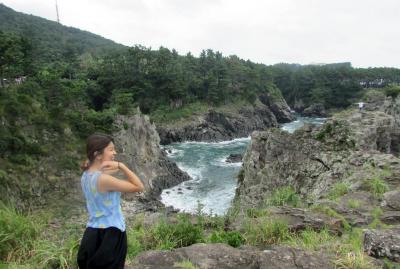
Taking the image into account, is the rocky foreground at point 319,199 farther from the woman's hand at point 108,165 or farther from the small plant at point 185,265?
the woman's hand at point 108,165

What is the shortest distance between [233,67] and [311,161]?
9223 centimetres

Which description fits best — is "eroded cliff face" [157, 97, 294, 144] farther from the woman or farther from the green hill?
the woman

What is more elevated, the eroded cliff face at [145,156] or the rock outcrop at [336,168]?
the rock outcrop at [336,168]

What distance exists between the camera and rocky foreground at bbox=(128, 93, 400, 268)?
671 centimetres

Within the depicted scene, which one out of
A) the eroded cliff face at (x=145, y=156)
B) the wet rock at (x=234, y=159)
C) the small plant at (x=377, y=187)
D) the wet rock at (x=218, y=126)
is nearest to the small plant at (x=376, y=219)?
the small plant at (x=377, y=187)

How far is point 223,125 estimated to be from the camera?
89375mm

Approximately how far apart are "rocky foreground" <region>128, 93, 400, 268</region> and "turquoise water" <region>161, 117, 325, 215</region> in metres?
9.55

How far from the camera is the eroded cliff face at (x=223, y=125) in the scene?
81556 millimetres

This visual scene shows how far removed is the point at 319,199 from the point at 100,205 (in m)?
9.94

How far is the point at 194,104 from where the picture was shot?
91.8 meters

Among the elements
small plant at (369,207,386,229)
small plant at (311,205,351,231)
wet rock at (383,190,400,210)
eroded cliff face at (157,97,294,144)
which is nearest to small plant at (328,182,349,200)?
wet rock at (383,190,400,210)

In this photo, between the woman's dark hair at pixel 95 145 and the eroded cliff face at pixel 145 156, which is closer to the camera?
the woman's dark hair at pixel 95 145

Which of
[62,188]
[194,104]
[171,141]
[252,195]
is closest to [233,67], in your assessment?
[194,104]

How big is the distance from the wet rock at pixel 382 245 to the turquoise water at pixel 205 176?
76.5 ft
